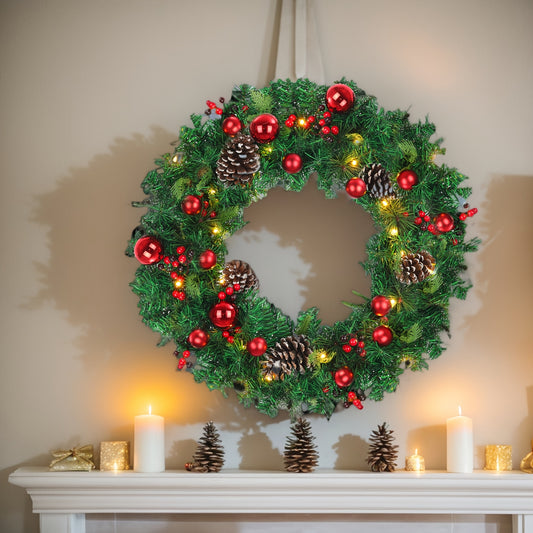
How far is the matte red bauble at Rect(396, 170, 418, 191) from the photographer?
1704 millimetres

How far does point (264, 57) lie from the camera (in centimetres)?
194

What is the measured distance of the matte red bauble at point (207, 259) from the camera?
1.69 metres

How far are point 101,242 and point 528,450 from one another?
137 cm

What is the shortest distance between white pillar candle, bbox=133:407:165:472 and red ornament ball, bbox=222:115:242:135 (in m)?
0.79

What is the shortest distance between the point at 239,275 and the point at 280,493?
58 centimetres

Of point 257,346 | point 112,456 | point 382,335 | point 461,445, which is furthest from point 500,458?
point 112,456

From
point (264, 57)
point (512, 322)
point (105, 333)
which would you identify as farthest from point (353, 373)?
point (264, 57)

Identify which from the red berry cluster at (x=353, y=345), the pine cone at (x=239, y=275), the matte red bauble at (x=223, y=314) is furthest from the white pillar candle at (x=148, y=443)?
the red berry cluster at (x=353, y=345)

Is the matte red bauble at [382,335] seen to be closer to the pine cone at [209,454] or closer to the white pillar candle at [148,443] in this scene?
the pine cone at [209,454]

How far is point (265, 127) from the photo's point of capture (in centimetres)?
168

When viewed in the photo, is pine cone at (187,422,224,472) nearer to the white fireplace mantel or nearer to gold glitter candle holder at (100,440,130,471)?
the white fireplace mantel

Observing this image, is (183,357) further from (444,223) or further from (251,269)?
(444,223)

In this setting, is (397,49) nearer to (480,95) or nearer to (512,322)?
(480,95)

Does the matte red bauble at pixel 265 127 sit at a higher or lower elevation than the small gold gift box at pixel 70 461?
higher
